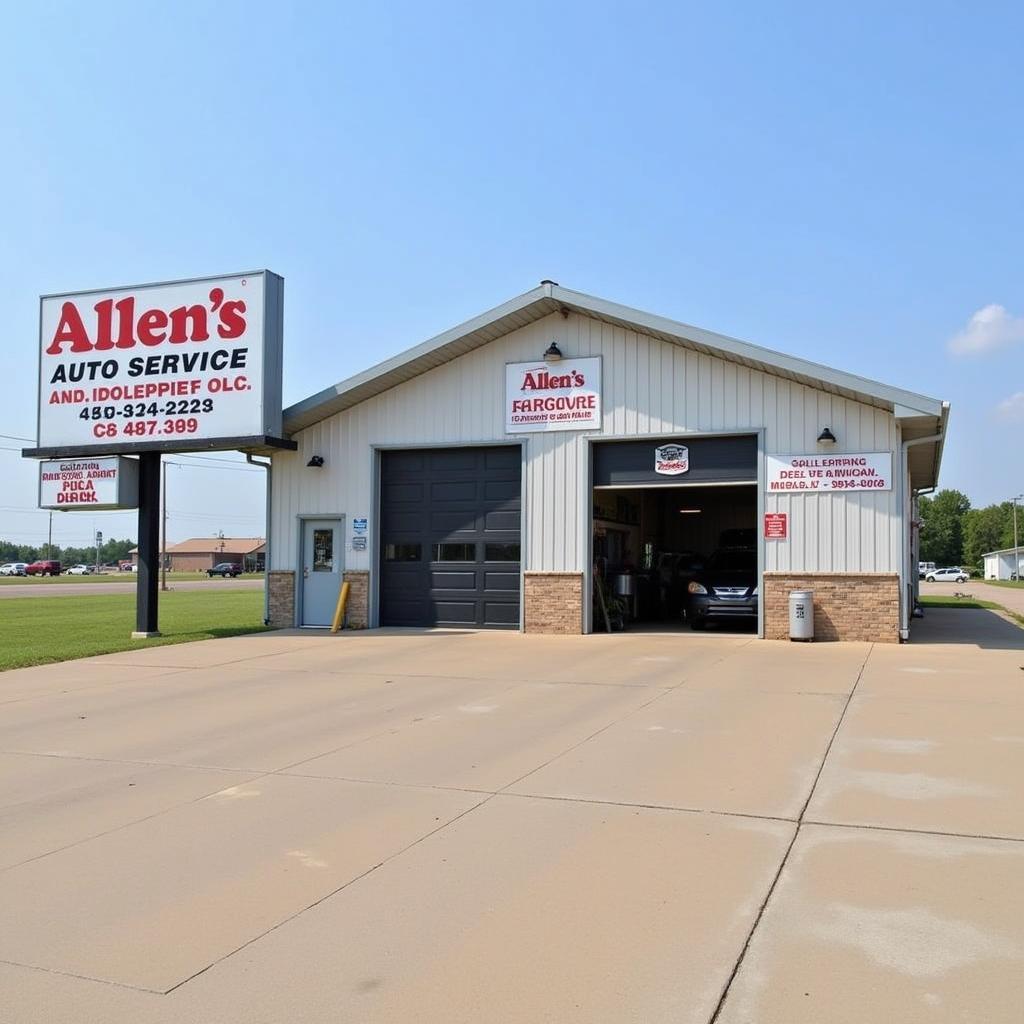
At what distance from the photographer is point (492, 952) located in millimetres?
4070

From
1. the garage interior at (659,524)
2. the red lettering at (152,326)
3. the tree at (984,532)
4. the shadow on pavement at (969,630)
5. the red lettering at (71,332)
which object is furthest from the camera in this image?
→ the tree at (984,532)

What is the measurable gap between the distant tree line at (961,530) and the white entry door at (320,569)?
5010 inches

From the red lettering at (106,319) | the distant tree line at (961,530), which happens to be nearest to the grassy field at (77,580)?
the red lettering at (106,319)

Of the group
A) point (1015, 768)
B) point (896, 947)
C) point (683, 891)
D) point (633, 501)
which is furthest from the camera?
point (633, 501)

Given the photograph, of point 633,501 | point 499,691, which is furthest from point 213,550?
point 499,691

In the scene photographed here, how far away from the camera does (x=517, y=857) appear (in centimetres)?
525

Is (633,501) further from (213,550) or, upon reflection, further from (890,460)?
(213,550)

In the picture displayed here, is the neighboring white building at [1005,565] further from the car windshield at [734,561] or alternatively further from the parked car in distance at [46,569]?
the parked car in distance at [46,569]

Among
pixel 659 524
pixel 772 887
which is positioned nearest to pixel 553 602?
pixel 659 524

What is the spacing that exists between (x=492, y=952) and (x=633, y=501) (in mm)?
18802

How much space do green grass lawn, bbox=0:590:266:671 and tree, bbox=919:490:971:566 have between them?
12867 centimetres

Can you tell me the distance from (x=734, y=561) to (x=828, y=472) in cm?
358

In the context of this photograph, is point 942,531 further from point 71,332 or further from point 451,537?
point 71,332

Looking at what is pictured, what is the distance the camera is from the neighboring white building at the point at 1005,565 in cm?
9086
